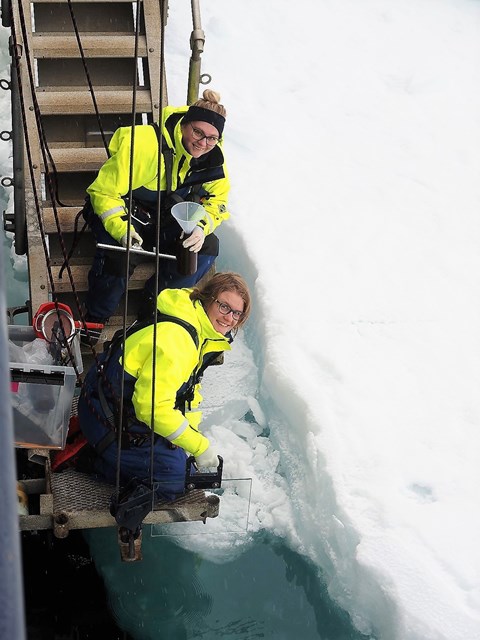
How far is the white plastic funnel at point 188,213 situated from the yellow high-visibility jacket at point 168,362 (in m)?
0.67

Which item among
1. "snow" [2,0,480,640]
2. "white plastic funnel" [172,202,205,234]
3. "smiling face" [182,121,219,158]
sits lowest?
"snow" [2,0,480,640]

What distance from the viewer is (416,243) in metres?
7.07

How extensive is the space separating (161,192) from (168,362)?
4.71 feet

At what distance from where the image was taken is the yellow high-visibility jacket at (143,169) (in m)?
4.57

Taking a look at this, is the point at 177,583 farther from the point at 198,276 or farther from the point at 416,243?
the point at 416,243

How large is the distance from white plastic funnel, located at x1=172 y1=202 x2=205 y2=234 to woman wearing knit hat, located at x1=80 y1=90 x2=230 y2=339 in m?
0.06

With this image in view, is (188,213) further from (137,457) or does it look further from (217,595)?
(217,595)

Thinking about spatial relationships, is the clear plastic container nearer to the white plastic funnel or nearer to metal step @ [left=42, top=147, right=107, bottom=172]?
the white plastic funnel

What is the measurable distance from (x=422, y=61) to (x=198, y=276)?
4836 mm

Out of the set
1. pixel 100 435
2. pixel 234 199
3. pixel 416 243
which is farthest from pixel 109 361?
pixel 416 243

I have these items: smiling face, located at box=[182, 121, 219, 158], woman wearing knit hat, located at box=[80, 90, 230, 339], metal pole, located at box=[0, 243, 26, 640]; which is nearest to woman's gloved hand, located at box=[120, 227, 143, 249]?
woman wearing knit hat, located at box=[80, 90, 230, 339]

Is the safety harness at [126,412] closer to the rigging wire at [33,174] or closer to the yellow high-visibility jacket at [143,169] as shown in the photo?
the rigging wire at [33,174]

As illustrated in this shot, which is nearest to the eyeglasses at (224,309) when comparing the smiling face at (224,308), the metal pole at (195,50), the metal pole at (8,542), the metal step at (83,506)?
the smiling face at (224,308)

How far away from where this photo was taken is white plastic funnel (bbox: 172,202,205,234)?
4523 mm
